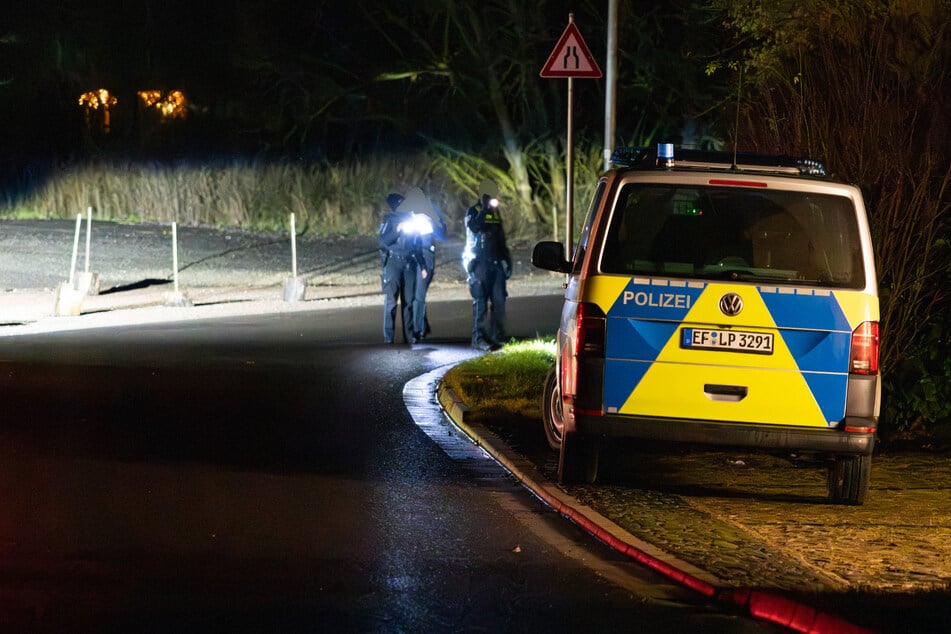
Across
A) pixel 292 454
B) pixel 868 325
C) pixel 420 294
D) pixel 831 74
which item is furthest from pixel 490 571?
pixel 420 294

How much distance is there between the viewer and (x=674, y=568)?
6.89 metres

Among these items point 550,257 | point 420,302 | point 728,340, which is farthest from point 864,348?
point 420,302

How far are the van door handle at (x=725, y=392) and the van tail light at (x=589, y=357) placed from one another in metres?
0.60

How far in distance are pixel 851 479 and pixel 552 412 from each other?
2401mm

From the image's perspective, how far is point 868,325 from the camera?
321 inches

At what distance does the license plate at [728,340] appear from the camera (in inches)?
323

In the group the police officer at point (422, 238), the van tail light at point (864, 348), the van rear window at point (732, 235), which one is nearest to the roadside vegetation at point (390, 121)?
the police officer at point (422, 238)

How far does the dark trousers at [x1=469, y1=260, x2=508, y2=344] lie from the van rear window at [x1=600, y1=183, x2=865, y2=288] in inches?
306

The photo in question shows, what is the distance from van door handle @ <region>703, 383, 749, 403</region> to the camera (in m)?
8.27

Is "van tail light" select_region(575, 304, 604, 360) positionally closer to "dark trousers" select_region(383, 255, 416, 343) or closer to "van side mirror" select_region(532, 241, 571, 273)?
"van side mirror" select_region(532, 241, 571, 273)

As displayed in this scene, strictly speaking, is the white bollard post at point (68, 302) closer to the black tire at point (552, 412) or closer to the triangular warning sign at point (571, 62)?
the triangular warning sign at point (571, 62)

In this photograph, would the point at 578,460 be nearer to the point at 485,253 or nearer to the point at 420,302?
the point at 485,253

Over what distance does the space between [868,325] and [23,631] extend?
4.77 metres

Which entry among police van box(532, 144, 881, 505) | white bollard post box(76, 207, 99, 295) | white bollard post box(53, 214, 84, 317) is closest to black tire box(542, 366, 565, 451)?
police van box(532, 144, 881, 505)
